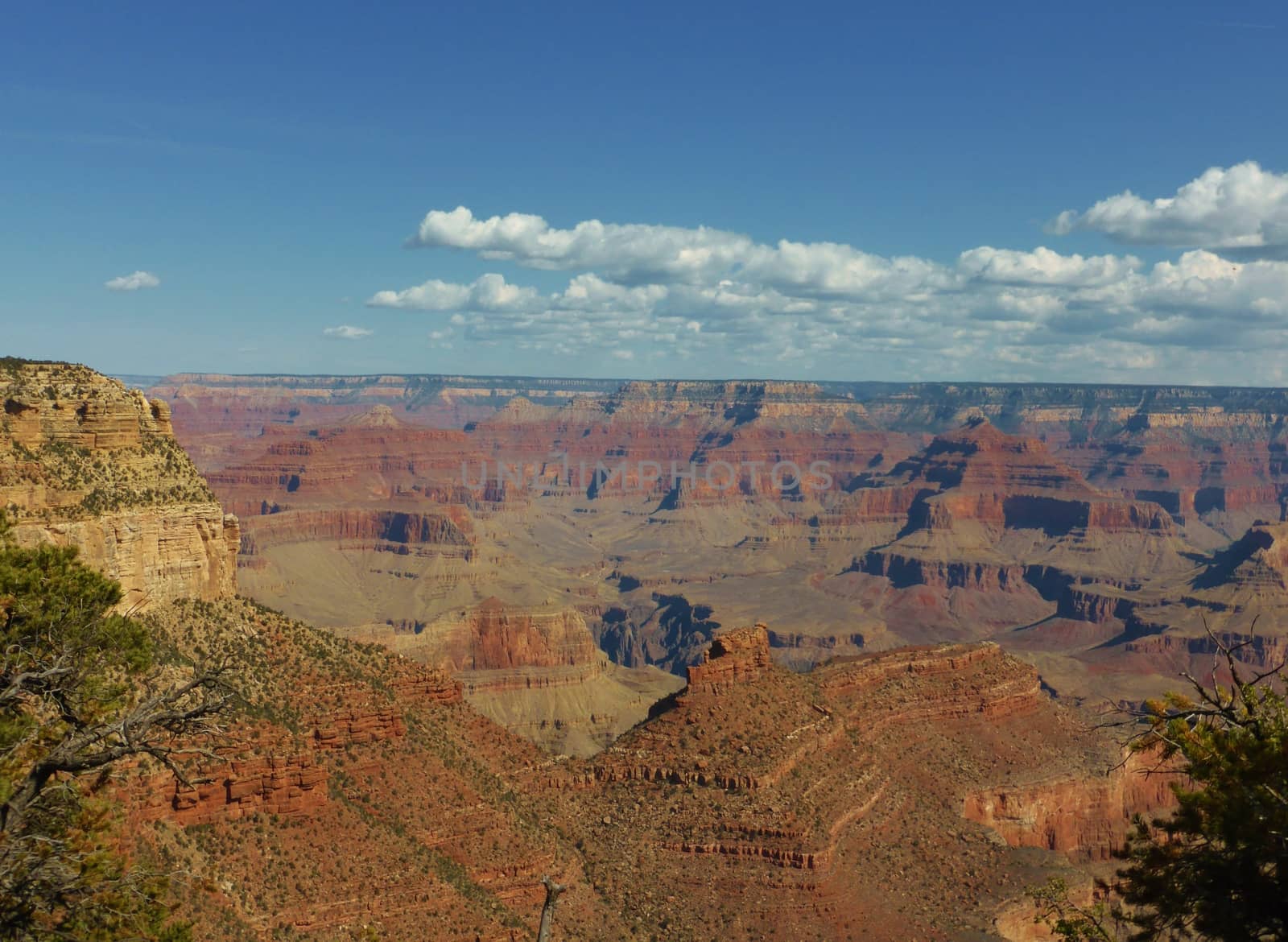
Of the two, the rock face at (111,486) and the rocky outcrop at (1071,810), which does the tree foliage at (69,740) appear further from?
the rocky outcrop at (1071,810)

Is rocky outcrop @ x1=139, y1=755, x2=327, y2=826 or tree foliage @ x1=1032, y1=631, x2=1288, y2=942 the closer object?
tree foliage @ x1=1032, y1=631, x2=1288, y2=942

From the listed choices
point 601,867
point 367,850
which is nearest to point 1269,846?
point 367,850

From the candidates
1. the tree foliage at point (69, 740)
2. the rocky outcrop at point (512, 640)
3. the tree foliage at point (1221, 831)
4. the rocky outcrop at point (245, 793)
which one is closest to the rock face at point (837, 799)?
the rocky outcrop at point (245, 793)

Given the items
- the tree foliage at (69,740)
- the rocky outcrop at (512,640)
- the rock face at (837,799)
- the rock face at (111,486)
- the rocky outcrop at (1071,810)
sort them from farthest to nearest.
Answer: the rocky outcrop at (512,640) < the rocky outcrop at (1071,810) < the rock face at (837,799) < the rock face at (111,486) < the tree foliage at (69,740)

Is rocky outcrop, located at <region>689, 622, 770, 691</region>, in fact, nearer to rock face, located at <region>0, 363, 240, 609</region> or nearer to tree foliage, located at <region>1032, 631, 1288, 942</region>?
rock face, located at <region>0, 363, 240, 609</region>

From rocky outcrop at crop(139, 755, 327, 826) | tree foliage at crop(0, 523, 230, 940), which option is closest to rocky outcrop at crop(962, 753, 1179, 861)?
rocky outcrop at crop(139, 755, 327, 826)

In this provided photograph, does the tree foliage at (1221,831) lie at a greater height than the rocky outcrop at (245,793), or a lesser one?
greater

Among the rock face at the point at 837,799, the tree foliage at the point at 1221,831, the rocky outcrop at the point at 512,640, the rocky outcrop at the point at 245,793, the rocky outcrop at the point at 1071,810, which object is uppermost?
the tree foliage at the point at 1221,831
